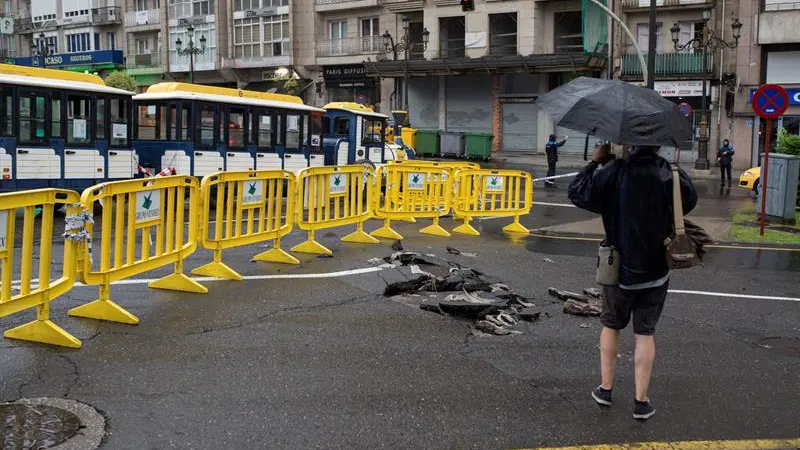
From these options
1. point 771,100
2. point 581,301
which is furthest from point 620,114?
point 771,100

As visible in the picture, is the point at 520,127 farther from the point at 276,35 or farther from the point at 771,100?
the point at 771,100

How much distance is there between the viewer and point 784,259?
1223cm

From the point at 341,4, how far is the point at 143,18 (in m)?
19.0

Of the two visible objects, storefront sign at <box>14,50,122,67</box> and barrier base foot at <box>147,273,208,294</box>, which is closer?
barrier base foot at <box>147,273,208,294</box>

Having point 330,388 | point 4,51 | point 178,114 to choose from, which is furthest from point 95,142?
point 4,51

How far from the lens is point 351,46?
A: 49.2 metres

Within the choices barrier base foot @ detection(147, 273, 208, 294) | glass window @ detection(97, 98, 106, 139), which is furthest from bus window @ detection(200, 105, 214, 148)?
barrier base foot @ detection(147, 273, 208, 294)

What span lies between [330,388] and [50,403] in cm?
172

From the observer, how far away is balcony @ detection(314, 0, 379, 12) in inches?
1882

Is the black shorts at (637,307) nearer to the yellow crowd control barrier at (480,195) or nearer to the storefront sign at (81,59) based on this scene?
the yellow crowd control barrier at (480,195)

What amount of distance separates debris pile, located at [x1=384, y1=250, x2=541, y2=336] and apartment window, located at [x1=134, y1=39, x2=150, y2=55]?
Result: 183 ft

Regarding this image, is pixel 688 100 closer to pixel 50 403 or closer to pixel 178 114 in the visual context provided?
pixel 178 114

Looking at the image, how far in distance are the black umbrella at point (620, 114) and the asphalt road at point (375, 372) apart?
5.75 ft

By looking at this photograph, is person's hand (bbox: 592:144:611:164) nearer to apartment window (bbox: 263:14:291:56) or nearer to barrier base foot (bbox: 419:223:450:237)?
barrier base foot (bbox: 419:223:450:237)
